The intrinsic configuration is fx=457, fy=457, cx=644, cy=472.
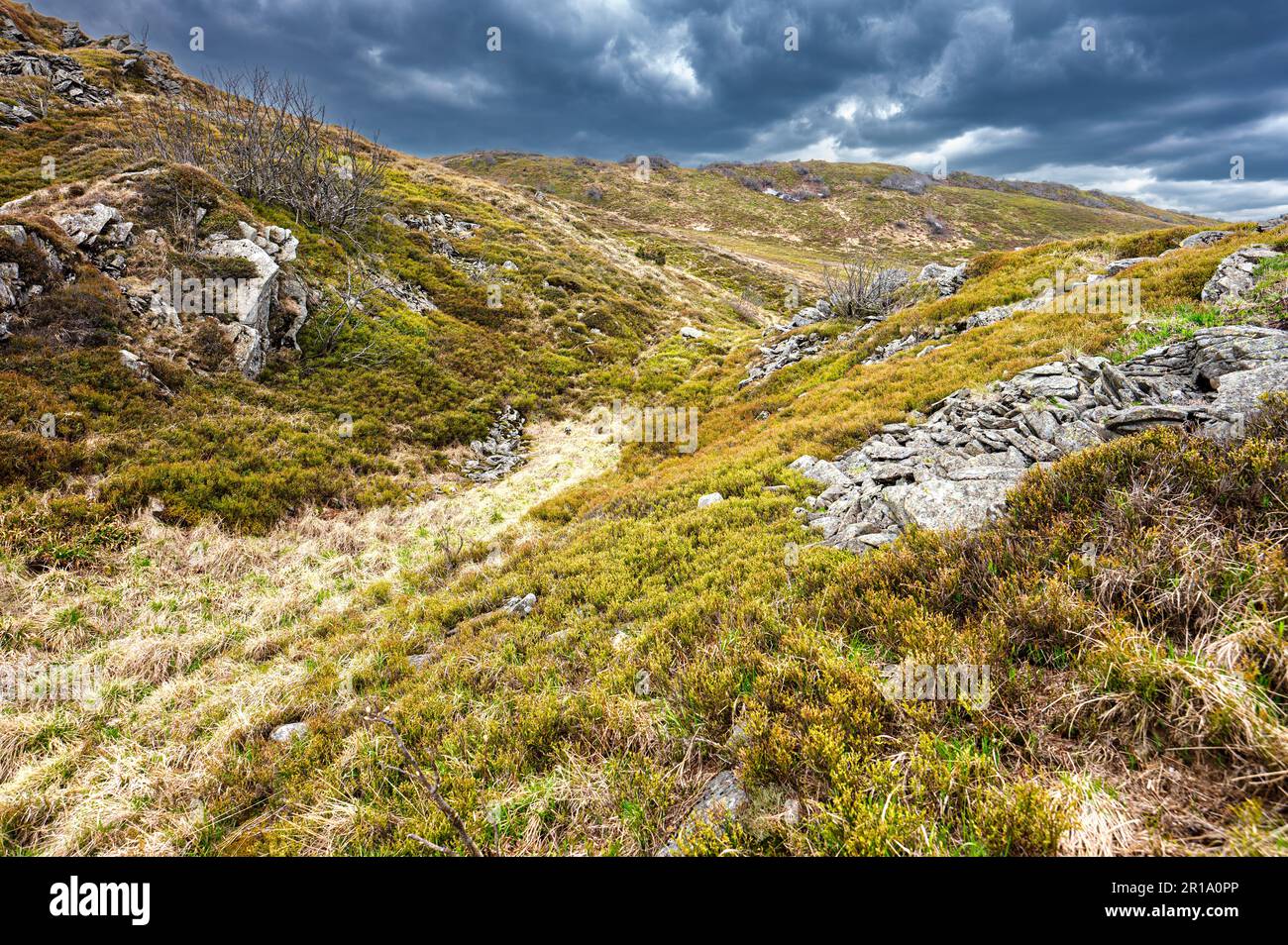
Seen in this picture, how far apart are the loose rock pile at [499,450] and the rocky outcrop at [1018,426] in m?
10.9

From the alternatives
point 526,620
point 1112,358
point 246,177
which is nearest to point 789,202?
point 246,177

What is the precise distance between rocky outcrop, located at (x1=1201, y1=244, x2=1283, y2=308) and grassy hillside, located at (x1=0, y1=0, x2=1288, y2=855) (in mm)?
665

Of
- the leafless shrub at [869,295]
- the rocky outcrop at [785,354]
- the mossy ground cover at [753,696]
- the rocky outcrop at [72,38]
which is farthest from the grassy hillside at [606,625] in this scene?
the rocky outcrop at [72,38]

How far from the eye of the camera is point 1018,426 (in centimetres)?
798

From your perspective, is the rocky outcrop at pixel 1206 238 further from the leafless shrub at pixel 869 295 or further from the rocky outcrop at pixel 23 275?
the rocky outcrop at pixel 23 275

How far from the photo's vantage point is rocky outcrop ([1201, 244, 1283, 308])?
34.4 feet

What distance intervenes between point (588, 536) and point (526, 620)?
9.28ft

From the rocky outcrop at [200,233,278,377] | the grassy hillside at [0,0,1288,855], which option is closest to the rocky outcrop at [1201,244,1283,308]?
the grassy hillside at [0,0,1288,855]

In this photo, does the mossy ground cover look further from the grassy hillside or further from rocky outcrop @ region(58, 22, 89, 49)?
rocky outcrop @ region(58, 22, 89, 49)

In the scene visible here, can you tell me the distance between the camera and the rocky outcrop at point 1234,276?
413 inches

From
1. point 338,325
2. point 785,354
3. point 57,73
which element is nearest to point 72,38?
point 57,73

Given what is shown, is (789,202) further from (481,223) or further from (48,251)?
(48,251)

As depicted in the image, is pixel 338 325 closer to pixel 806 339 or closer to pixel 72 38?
pixel 806 339

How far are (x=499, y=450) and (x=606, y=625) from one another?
13.2m
